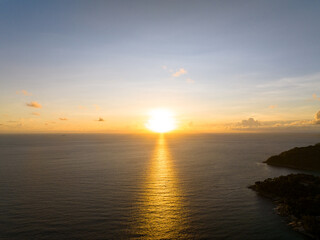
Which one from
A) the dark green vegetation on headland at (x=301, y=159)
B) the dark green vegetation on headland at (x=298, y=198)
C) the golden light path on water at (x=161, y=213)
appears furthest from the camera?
the dark green vegetation on headland at (x=301, y=159)

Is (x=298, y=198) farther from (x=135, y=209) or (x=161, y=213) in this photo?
(x=135, y=209)

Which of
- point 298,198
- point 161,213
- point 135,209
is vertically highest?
point 135,209

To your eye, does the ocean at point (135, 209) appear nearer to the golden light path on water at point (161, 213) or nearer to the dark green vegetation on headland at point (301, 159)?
the golden light path on water at point (161, 213)

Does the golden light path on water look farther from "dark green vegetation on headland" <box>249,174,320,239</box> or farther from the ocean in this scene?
"dark green vegetation on headland" <box>249,174,320,239</box>

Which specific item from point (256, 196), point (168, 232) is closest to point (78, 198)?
point (168, 232)

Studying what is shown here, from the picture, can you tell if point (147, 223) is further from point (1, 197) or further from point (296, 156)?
point (296, 156)

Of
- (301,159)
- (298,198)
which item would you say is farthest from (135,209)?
(301,159)

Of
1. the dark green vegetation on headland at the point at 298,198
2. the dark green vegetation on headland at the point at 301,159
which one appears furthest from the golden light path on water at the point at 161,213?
the dark green vegetation on headland at the point at 301,159
